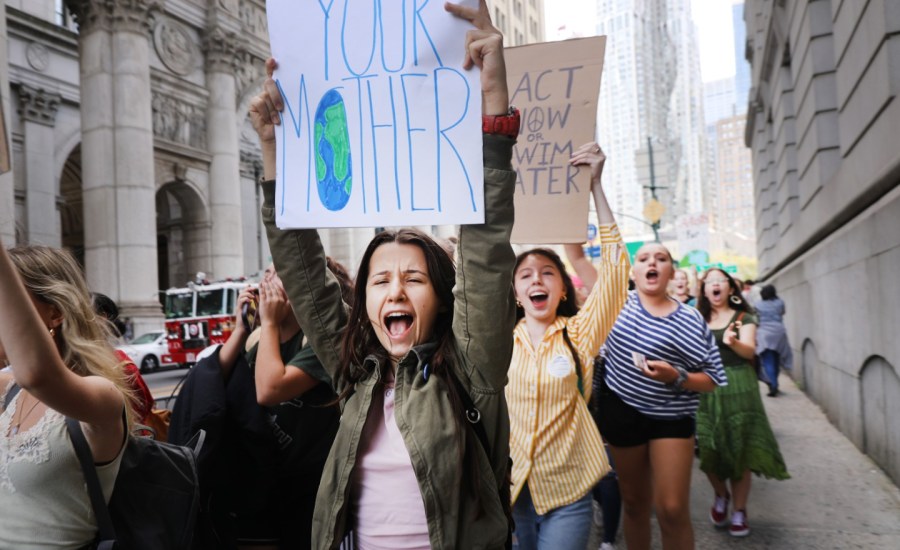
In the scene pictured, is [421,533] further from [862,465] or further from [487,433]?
[862,465]

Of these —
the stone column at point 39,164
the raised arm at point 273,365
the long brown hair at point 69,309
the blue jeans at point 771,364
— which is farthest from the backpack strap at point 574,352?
the stone column at point 39,164

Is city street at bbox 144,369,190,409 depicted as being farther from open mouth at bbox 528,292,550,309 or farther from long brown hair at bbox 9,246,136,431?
long brown hair at bbox 9,246,136,431

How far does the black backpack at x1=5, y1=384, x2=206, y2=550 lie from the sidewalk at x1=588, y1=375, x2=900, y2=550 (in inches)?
132

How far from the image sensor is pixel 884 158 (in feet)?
19.4

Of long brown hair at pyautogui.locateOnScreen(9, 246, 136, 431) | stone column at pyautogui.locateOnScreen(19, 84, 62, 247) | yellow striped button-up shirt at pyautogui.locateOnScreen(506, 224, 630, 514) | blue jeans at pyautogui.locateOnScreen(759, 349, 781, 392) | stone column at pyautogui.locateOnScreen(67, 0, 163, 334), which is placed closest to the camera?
long brown hair at pyautogui.locateOnScreen(9, 246, 136, 431)

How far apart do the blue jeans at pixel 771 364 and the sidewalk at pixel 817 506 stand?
10.4 feet

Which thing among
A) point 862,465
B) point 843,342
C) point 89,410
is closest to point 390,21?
point 89,410

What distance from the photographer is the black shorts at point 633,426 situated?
388 centimetres

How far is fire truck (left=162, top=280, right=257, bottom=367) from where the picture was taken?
70.9ft

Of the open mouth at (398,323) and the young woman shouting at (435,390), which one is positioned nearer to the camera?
the young woman shouting at (435,390)

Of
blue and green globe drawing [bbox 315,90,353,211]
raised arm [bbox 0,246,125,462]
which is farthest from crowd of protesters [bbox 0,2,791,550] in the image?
blue and green globe drawing [bbox 315,90,353,211]

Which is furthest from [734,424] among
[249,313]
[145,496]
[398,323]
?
[145,496]

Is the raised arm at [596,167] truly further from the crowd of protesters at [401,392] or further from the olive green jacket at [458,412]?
the olive green jacket at [458,412]

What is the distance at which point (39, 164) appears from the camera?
26.5m
